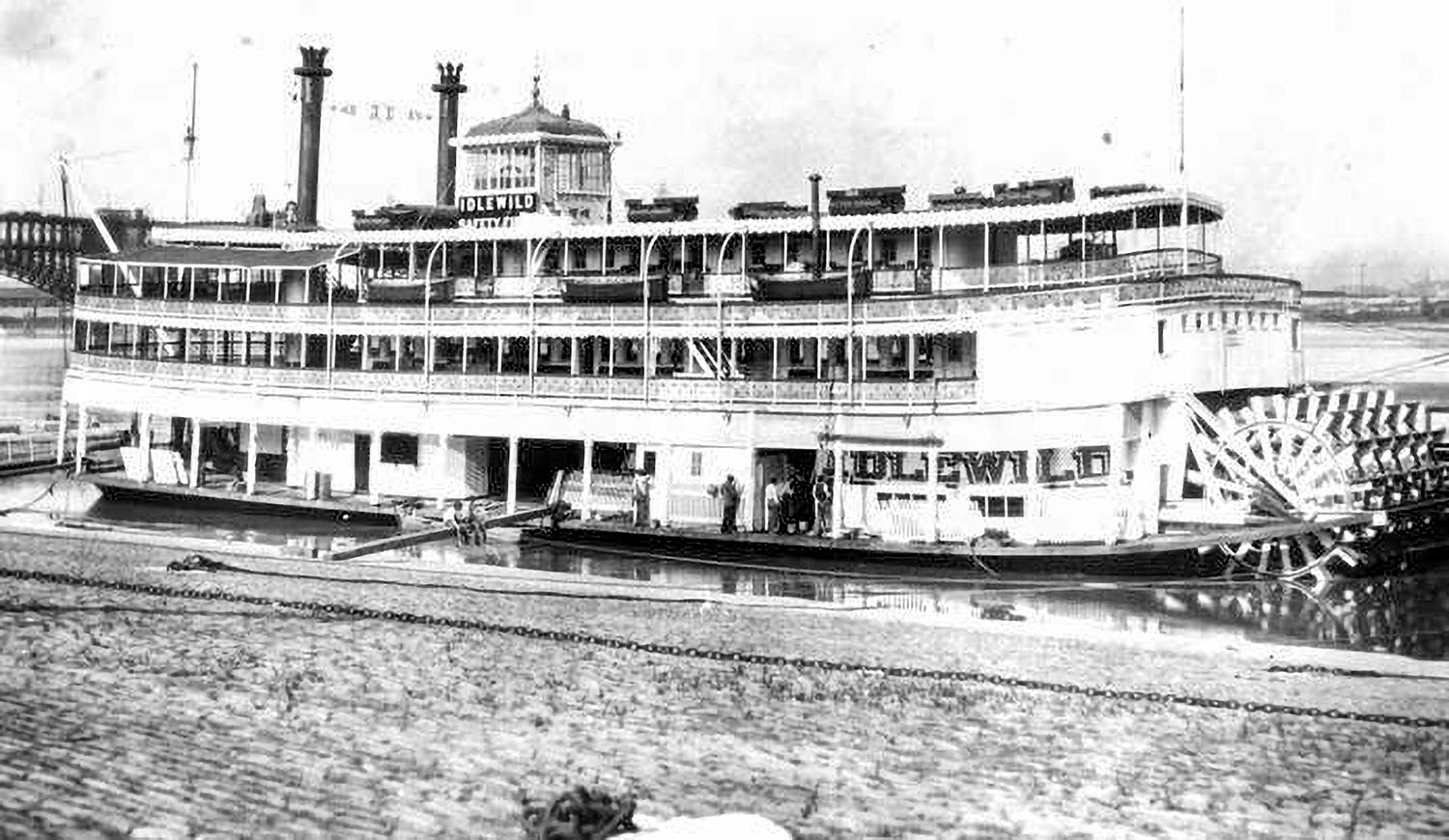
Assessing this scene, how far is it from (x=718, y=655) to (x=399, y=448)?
22256 millimetres

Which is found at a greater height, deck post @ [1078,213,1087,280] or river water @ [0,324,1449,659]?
deck post @ [1078,213,1087,280]

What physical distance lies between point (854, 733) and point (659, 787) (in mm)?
1916

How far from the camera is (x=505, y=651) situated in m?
11.4

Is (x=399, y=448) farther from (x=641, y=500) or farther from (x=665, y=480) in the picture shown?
(x=665, y=480)

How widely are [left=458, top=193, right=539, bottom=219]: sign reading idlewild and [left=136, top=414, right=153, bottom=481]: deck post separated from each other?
9.22 m

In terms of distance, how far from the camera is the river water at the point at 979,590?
2022cm

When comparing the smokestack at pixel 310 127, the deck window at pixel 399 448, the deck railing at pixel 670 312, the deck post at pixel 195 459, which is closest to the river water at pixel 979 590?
the deck post at pixel 195 459

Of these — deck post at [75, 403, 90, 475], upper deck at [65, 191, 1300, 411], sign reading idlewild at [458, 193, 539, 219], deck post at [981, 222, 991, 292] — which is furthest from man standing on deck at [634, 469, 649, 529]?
deck post at [75, 403, 90, 475]

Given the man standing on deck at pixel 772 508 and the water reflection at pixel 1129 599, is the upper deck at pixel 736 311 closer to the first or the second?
the man standing on deck at pixel 772 508

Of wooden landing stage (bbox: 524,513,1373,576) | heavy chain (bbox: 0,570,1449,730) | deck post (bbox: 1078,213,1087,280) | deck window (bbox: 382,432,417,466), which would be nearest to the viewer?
heavy chain (bbox: 0,570,1449,730)

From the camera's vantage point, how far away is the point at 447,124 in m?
43.0

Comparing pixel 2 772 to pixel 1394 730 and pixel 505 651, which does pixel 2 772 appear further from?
pixel 1394 730

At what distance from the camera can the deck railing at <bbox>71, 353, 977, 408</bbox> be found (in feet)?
84.2

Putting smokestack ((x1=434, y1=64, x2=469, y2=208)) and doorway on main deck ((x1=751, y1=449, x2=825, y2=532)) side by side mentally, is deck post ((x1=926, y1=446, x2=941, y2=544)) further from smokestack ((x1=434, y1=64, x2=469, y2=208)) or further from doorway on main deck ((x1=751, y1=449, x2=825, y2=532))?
smokestack ((x1=434, y1=64, x2=469, y2=208))
